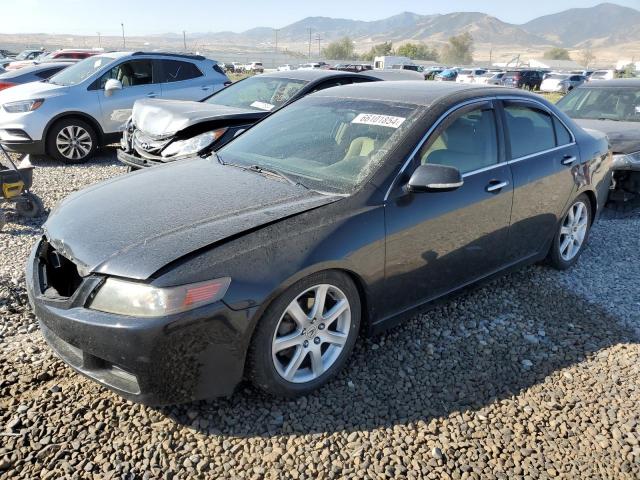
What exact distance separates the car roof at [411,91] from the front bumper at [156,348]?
6.18 feet

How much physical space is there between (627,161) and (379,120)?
4040 millimetres

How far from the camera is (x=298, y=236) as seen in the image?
2525 mm

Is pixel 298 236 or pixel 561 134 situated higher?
pixel 561 134

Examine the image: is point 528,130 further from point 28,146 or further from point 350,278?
point 28,146

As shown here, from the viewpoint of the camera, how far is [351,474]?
7.45 feet

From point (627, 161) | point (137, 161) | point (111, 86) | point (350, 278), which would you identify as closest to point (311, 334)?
point (350, 278)

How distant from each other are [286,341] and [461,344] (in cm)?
130

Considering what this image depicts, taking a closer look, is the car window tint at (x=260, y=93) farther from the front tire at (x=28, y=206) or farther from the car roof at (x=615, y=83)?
the car roof at (x=615, y=83)

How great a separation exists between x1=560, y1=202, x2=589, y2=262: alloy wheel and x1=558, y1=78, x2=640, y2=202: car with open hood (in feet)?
5.79

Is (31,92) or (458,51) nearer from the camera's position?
(31,92)

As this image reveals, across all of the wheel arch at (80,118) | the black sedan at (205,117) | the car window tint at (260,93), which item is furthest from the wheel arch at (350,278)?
the wheel arch at (80,118)

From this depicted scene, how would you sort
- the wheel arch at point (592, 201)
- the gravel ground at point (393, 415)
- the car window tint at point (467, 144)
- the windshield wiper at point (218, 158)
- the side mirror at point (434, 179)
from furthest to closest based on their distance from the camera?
the wheel arch at point (592, 201) < the windshield wiper at point (218, 158) < the car window tint at point (467, 144) < the side mirror at point (434, 179) < the gravel ground at point (393, 415)

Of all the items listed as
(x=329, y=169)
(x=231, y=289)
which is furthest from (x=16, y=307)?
(x=329, y=169)

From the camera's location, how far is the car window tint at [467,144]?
3180mm
